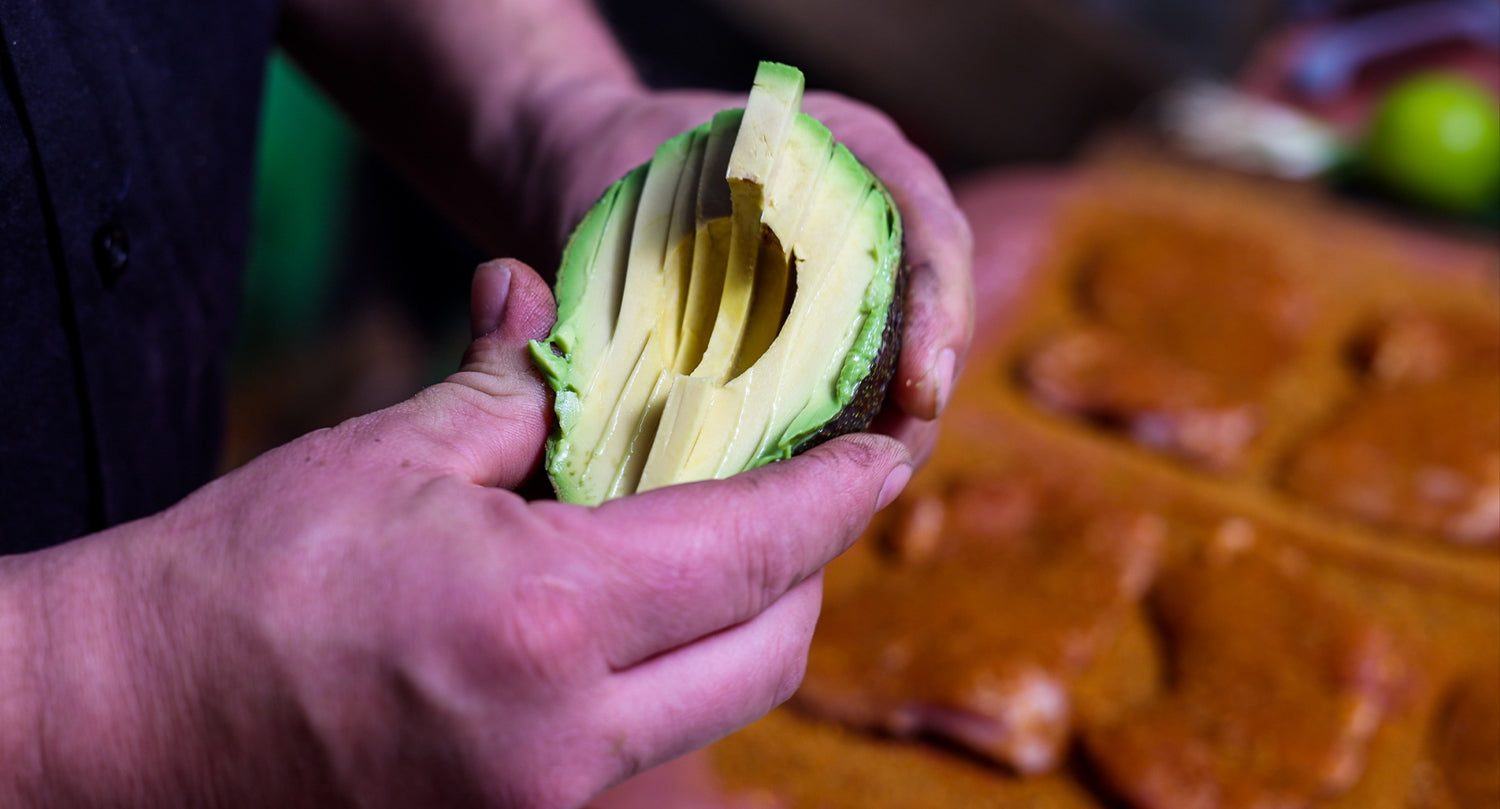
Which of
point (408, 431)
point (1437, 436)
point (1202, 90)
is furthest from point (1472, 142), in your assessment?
point (408, 431)

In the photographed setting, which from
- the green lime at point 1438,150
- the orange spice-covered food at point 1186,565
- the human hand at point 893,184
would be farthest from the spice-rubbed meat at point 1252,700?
the green lime at point 1438,150

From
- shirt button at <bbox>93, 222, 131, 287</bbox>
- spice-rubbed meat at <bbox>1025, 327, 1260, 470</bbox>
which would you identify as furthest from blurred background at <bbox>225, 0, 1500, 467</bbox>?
shirt button at <bbox>93, 222, 131, 287</bbox>

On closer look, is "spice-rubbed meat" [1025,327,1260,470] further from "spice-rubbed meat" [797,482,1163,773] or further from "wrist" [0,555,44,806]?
"wrist" [0,555,44,806]

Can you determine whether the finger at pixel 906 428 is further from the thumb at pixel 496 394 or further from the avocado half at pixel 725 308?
the thumb at pixel 496 394

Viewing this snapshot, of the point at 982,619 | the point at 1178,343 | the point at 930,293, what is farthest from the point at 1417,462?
the point at 930,293

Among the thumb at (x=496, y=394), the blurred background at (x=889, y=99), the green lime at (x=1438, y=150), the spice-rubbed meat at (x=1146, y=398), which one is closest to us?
the thumb at (x=496, y=394)

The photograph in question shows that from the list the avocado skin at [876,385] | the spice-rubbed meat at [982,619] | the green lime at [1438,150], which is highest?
the avocado skin at [876,385]
